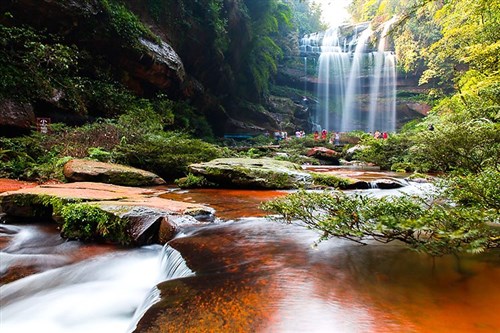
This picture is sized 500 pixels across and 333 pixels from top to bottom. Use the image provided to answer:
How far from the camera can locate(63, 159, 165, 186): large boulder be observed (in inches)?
231

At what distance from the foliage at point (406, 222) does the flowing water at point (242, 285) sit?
27 cm

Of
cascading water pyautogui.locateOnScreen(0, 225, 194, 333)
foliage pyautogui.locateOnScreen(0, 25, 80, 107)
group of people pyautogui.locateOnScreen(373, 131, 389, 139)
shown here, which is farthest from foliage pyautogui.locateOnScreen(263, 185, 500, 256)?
group of people pyautogui.locateOnScreen(373, 131, 389, 139)

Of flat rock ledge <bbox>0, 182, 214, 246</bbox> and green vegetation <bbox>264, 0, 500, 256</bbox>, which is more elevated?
green vegetation <bbox>264, 0, 500, 256</bbox>

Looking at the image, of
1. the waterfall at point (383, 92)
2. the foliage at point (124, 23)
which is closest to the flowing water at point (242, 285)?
the foliage at point (124, 23)

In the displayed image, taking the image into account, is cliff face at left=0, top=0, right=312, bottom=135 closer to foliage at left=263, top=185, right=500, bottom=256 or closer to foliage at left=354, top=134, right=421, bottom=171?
foliage at left=263, top=185, right=500, bottom=256

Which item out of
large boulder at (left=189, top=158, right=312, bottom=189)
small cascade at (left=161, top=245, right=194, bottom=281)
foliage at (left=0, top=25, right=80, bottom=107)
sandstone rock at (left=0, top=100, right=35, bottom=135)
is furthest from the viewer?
foliage at (left=0, top=25, right=80, bottom=107)

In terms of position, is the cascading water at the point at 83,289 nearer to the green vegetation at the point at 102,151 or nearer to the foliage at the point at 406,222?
the foliage at the point at 406,222

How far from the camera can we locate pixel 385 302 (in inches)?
69.4

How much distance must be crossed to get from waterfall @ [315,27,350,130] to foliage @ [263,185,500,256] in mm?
36768

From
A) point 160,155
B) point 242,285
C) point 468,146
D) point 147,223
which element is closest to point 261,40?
point 160,155

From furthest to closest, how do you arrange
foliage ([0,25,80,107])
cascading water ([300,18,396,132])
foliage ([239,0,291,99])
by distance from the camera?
cascading water ([300,18,396,132])
foliage ([239,0,291,99])
foliage ([0,25,80,107])

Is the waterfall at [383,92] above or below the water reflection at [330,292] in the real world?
above

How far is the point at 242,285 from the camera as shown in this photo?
2.08 m

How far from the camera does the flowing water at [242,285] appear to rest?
1.64m
